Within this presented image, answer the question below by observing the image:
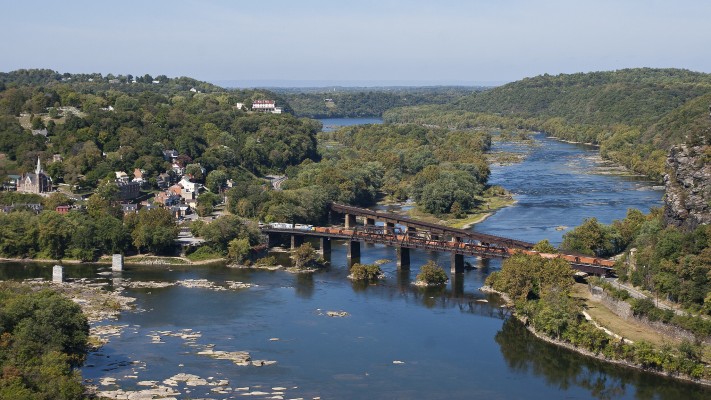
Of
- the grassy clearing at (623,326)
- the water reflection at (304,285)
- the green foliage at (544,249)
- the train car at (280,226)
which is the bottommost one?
the water reflection at (304,285)

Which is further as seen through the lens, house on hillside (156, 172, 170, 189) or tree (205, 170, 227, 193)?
tree (205, 170, 227, 193)

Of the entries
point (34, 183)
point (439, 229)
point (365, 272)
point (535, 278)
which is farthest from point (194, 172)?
point (535, 278)

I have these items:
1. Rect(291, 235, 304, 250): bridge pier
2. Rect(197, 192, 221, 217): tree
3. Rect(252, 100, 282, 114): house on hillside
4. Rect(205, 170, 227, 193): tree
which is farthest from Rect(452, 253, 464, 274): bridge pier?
Rect(252, 100, 282, 114): house on hillside

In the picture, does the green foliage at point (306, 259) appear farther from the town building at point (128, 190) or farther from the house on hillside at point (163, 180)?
the house on hillside at point (163, 180)

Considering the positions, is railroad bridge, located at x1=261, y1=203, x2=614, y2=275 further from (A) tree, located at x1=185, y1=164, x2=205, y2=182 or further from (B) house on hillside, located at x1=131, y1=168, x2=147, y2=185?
(A) tree, located at x1=185, y1=164, x2=205, y2=182

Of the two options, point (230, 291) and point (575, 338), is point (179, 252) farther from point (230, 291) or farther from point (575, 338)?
point (575, 338)

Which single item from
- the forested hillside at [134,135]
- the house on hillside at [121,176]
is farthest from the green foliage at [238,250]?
the forested hillside at [134,135]
